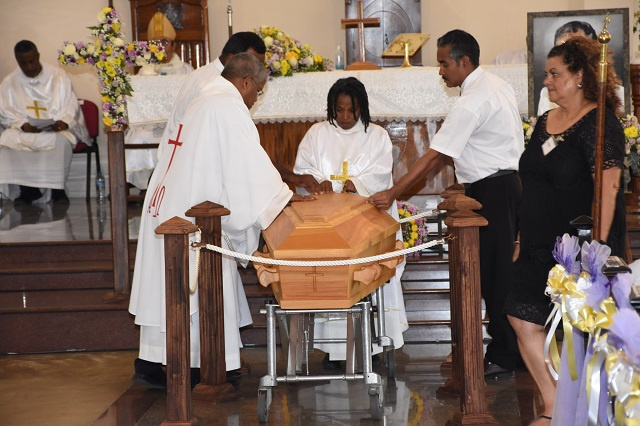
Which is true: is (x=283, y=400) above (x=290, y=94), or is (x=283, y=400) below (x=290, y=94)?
below

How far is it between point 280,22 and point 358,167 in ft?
24.2

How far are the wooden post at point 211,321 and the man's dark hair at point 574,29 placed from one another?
12.9 feet

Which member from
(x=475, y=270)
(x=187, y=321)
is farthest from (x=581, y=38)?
(x=187, y=321)

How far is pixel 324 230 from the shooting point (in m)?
4.50

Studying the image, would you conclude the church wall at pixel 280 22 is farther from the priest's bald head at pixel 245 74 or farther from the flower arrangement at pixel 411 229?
the priest's bald head at pixel 245 74

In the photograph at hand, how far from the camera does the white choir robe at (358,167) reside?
6078mm

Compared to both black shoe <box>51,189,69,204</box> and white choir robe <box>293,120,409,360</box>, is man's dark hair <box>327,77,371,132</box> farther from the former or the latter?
black shoe <box>51,189,69,204</box>

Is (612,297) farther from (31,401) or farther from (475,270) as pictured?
(31,401)

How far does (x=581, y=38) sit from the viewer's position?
411cm

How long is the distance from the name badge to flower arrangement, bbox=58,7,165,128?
12.5ft

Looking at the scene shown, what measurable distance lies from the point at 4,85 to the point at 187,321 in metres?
8.20

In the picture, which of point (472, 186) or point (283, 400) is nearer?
point (283, 400)

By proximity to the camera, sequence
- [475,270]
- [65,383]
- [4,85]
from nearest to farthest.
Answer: [475,270], [65,383], [4,85]

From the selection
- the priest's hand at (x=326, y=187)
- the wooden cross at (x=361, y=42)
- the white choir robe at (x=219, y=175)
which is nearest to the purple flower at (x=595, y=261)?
the white choir robe at (x=219, y=175)
